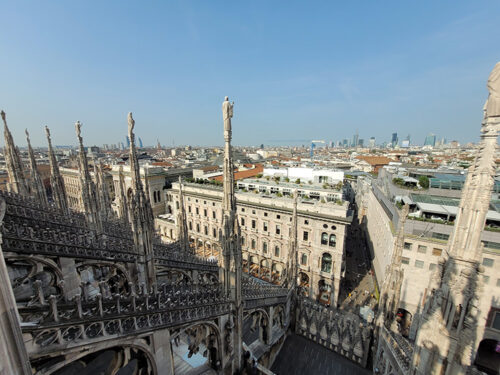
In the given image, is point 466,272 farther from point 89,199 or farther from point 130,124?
point 89,199

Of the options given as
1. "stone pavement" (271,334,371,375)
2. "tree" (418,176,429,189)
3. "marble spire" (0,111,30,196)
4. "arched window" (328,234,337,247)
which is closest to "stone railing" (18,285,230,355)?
"stone pavement" (271,334,371,375)

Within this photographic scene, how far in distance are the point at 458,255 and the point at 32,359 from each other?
10.4 m

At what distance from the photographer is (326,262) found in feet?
94.2

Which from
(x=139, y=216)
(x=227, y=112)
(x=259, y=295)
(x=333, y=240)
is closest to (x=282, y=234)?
(x=333, y=240)

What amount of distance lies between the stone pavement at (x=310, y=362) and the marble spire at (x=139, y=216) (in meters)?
10.5

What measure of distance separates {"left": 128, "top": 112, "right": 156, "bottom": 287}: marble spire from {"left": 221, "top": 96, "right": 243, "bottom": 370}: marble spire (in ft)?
17.3

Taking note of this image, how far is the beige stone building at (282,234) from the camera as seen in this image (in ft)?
91.2

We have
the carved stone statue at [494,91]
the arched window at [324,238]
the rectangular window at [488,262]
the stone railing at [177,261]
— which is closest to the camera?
the carved stone statue at [494,91]

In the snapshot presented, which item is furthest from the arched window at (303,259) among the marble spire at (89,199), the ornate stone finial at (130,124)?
the ornate stone finial at (130,124)

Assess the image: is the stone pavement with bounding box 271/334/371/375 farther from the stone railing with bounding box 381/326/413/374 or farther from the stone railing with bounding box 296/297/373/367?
the stone railing with bounding box 381/326/413/374

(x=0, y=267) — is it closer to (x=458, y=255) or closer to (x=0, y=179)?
(x=458, y=255)

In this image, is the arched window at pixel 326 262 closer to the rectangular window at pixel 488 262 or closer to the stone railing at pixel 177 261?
the rectangular window at pixel 488 262

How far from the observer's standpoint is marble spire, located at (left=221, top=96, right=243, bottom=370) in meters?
8.94

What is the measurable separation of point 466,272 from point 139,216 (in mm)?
13286
